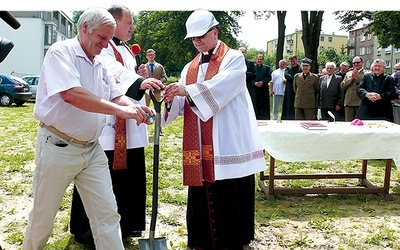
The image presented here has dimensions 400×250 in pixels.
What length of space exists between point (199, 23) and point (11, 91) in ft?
49.3

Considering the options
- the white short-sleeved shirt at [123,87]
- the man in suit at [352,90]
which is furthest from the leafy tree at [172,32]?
the white short-sleeved shirt at [123,87]

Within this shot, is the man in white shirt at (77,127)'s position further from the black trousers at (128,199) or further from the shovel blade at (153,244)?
the black trousers at (128,199)

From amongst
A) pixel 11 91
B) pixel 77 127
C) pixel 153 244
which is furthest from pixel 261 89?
pixel 11 91

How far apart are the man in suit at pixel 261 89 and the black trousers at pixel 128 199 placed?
7199mm

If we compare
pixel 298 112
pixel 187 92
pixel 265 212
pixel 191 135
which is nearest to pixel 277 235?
pixel 265 212

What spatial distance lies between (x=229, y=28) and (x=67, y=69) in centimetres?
3228

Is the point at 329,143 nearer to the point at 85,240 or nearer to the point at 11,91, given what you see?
the point at 85,240

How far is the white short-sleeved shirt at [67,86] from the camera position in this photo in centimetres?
247

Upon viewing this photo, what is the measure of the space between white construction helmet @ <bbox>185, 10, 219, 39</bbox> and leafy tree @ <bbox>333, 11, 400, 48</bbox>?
78.6ft

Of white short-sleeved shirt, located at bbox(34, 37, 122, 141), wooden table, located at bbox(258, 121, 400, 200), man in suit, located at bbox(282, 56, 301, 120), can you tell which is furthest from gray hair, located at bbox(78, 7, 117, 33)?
man in suit, located at bbox(282, 56, 301, 120)

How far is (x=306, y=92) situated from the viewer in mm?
8969

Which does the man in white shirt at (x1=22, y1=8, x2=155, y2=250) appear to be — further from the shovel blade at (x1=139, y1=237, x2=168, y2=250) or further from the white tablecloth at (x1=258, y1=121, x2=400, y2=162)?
the white tablecloth at (x1=258, y1=121, x2=400, y2=162)

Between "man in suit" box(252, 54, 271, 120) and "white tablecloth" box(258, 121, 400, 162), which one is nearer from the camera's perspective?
"white tablecloth" box(258, 121, 400, 162)

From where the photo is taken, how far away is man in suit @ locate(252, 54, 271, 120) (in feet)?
35.0
